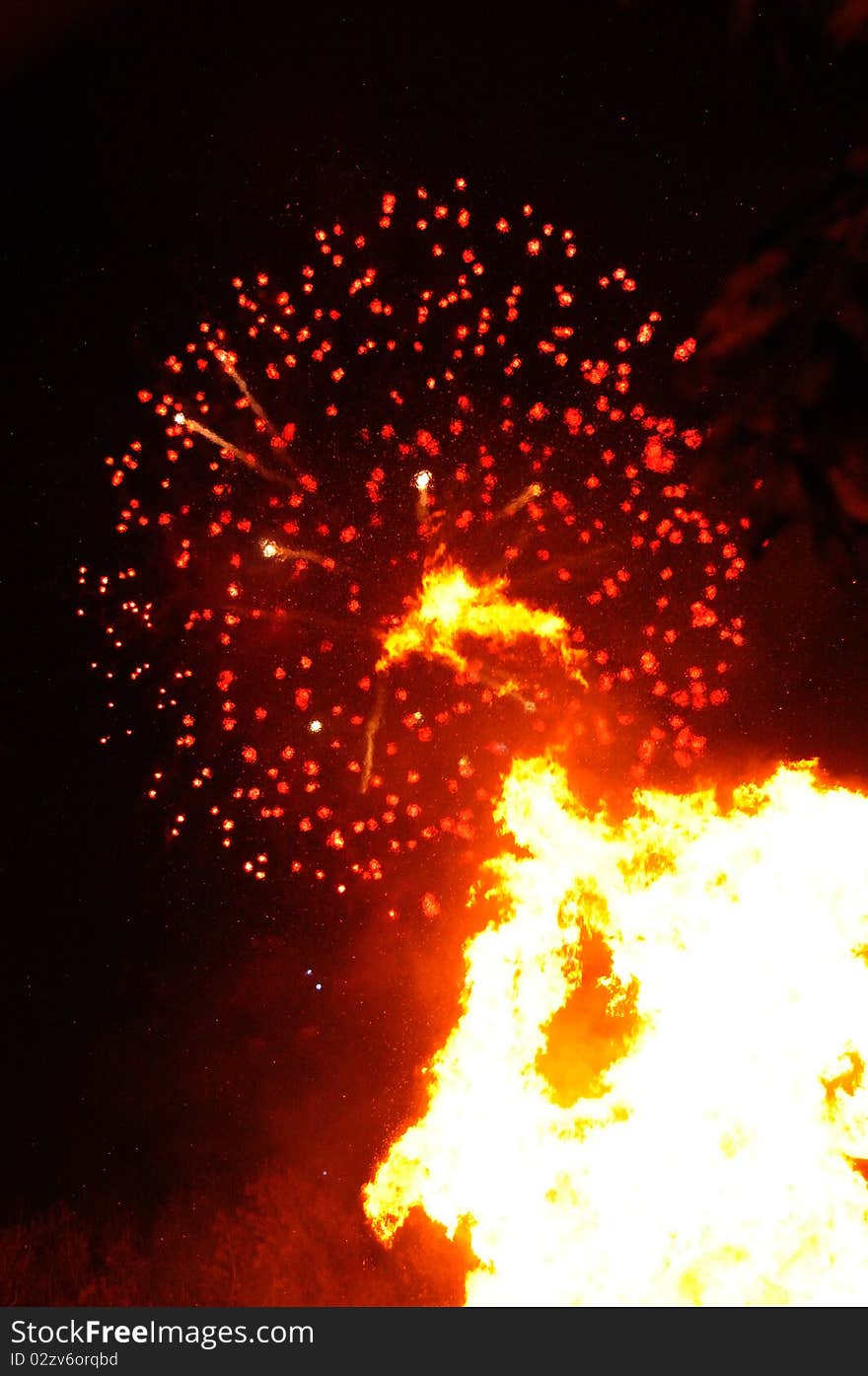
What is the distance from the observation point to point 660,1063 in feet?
20.9

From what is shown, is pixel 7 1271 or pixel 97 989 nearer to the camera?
pixel 7 1271

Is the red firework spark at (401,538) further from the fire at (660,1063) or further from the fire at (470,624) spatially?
the fire at (660,1063)

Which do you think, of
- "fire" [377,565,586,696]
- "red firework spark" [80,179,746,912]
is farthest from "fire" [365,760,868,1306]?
"red firework spark" [80,179,746,912]

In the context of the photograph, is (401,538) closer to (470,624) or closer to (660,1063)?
(470,624)

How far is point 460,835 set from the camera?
734cm

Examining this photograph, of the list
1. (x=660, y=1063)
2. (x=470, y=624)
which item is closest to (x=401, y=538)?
(x=470, y=624)

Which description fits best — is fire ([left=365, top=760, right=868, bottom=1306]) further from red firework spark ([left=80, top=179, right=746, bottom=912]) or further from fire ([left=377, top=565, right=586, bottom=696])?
red firework spark ([left=80, top=179, right=746, bottom=912])

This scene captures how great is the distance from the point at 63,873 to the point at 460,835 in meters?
3.27

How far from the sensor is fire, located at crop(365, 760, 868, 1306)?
5746 millimetres

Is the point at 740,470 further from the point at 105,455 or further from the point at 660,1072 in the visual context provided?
the point at 105,455

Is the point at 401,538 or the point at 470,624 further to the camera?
the point at 470,624

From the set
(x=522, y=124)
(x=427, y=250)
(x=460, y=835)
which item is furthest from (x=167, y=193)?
(x=460, y=835)

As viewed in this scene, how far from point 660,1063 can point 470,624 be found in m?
3.36

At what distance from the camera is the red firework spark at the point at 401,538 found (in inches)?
262
